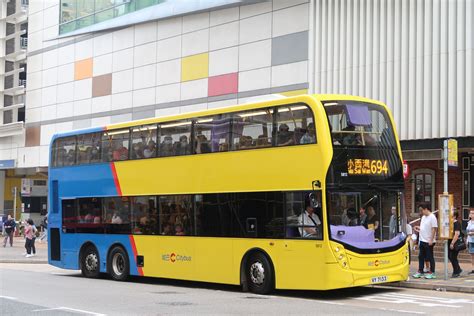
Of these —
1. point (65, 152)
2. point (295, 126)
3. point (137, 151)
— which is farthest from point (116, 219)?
point (295, 126)

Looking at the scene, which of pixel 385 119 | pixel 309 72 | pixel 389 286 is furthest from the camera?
pixel 309 72

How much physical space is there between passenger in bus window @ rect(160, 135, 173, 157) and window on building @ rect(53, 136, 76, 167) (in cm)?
390

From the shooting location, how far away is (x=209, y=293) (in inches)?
567

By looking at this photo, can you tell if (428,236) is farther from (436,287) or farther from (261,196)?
(261,196)

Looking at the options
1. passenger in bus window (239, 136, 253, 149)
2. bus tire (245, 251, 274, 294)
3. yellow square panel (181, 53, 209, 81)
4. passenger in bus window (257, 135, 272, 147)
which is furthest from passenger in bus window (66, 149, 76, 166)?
yellow square panel (181, 53, 209, 81)

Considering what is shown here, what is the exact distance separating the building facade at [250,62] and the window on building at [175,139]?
9746 millimetres

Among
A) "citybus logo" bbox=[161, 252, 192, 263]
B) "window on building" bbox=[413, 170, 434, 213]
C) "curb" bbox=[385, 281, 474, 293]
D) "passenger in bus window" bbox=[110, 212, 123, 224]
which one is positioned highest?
"window on building" bbox=[413, 170, 434, 213]

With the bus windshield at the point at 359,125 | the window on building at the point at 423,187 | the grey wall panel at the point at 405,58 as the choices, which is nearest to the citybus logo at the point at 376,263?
the bus windshield at the point at 359,125

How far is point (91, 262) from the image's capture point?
61.3ft

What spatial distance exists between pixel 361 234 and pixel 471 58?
10.2 metres

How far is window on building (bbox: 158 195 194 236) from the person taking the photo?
1550cm

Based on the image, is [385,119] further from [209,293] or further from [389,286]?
[209,293]

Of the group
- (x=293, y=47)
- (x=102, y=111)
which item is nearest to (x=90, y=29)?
(x=102, y=111)

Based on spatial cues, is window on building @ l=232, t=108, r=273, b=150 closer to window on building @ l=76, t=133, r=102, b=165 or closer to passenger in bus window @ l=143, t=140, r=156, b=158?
passenger in bus window @ l=143, t=140, r=156, b=158
